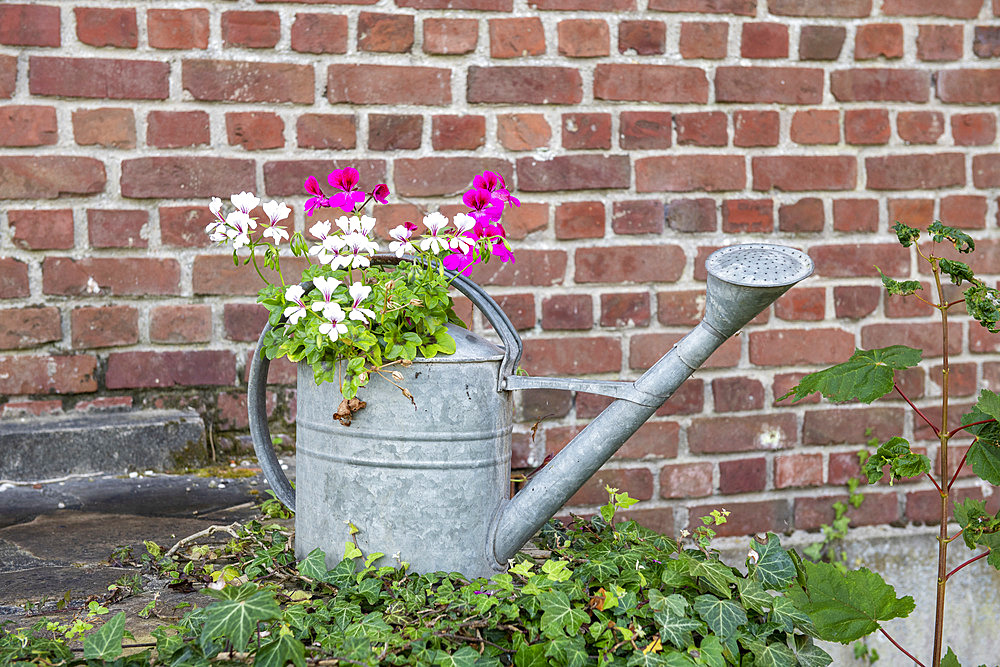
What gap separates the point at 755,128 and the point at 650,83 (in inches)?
9.4

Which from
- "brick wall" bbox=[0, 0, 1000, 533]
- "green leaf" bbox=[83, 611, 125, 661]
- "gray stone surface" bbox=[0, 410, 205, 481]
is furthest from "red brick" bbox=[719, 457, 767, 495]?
"green leaf" bbox=[83, 611, 125, 661]

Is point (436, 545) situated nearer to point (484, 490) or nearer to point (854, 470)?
point (484, 490)

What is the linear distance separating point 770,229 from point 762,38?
39 centimetres

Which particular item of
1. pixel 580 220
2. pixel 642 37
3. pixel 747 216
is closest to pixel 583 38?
pixel 642 37

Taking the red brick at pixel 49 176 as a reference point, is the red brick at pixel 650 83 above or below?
above

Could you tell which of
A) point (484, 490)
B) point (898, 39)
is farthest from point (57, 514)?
point (898, 39)

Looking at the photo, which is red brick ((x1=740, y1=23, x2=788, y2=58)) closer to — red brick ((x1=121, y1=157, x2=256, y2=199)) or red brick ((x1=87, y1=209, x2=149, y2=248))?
red brick ((x1=121, y1=157, x2=256, y2=199))

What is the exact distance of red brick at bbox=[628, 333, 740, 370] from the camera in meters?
1.75

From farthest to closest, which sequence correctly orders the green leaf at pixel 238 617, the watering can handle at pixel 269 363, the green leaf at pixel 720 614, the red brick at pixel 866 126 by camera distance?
the red brick at pixel 866 126, the watering can handle at pixel 269 363, the green leaf at pixel 720 614, the green leaf at pixel 238 617

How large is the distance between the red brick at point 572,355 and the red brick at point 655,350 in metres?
0.03

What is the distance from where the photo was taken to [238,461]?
165cm

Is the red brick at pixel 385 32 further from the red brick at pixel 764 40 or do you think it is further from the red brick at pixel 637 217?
the red brick at pixel 764 40

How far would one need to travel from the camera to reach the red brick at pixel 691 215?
68.4 inches

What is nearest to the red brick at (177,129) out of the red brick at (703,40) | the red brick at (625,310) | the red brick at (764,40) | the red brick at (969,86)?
the red brick at (625,310)
